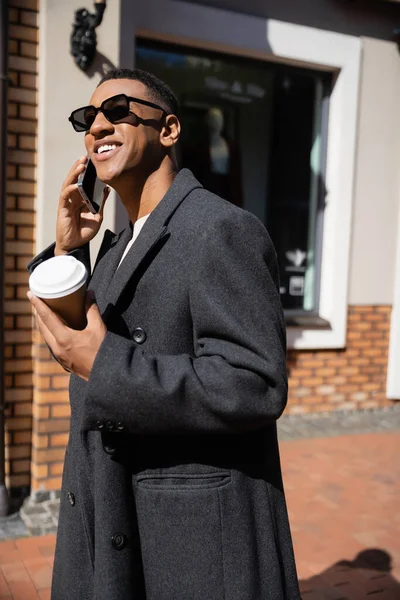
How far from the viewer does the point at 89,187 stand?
1847 millimetres

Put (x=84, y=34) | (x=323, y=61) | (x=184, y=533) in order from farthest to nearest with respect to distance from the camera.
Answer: (x=323, y=61), (x=84, y=34), (x=184, y=533)

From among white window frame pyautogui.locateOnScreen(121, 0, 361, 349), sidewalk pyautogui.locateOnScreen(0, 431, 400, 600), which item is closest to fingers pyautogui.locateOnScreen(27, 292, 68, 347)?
sidewalk pyautogui.locateOnScreen(0, 431, 400, 600)

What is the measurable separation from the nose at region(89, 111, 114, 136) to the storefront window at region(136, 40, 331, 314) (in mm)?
4520

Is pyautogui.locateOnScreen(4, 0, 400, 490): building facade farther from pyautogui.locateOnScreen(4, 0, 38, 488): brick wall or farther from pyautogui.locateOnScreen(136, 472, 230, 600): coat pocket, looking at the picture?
pyautogui.locateOnScreen(136, 472, 230, 600): coat pocket

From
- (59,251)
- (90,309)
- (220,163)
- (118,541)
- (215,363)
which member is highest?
(220,163)

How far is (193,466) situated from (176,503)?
0.31 feet

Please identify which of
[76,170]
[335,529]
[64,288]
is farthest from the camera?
[335,529]

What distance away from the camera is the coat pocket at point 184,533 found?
1.44 m

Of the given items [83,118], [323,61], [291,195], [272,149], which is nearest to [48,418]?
[83,118]

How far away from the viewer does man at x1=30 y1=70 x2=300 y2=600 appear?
1.32 meters

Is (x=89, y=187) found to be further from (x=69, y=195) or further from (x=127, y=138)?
(x=127, y=138)

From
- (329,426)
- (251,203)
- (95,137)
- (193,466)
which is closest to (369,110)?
(251,203)

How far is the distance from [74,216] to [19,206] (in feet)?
7.52

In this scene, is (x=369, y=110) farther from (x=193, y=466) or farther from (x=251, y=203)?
(x=193, y=466)
